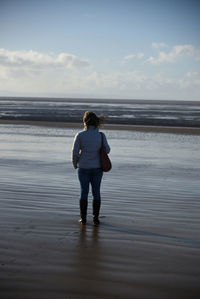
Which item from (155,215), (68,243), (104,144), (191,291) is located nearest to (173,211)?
(155,215)

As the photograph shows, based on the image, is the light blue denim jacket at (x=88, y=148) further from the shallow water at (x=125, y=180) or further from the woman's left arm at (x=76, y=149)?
the shallow water at (x=125, y=180)

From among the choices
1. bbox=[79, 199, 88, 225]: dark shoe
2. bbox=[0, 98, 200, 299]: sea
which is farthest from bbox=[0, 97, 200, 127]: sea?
bbox=[0, 98, 200, 299]: sea

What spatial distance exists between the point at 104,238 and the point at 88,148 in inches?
52.3

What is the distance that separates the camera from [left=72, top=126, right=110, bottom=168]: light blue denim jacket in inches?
227

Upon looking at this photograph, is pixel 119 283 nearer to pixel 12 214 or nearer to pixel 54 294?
pixel 54 294

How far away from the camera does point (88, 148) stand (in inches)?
227

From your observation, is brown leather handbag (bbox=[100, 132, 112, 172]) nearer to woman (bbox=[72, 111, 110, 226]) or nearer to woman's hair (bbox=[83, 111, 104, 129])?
woman (bbox=[72, 111, 110, 226])

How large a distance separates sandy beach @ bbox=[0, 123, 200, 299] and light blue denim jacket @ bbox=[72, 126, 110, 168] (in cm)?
83

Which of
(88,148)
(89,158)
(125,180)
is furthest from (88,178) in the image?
(125,180)

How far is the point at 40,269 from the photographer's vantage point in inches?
157

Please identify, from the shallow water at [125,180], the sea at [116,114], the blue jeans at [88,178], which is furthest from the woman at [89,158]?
the shallow water at [125,180]

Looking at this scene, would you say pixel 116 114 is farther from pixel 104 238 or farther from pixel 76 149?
pixel 104 238

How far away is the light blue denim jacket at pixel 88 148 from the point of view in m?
5.76

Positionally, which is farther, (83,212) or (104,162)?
(104,162)
